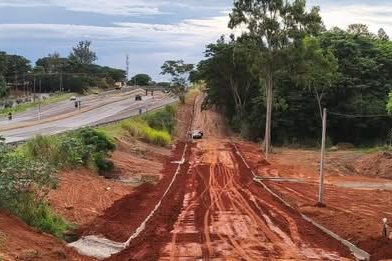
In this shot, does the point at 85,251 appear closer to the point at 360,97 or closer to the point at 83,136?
the point at 83,136

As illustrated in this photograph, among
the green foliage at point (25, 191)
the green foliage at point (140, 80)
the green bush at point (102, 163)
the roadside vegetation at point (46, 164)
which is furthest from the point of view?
the green foliage at point (140, 80)

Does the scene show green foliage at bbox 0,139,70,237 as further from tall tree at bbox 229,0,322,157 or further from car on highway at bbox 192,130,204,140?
car on highway at bbox 192,130,204,140

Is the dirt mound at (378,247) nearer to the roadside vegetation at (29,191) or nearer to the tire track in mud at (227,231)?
the tire track in mud at (227,231)

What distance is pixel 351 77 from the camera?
67.9m

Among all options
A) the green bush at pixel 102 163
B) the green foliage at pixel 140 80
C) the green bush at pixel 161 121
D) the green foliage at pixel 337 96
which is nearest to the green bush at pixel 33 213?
the green bush at pixel 102 163

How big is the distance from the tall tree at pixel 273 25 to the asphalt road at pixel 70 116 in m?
21.2

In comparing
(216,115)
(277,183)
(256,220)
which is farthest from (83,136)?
(216,115)

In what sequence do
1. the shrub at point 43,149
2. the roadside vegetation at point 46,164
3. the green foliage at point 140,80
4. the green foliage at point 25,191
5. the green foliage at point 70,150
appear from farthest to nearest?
the green foliage at point 140,80
the green foliage at point 70,150
the shrub at point 43,149
the roadside vegetation at point 46,164
the green foliage at point 25,191

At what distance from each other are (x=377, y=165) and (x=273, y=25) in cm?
1662

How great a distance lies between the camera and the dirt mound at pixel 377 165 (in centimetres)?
4494

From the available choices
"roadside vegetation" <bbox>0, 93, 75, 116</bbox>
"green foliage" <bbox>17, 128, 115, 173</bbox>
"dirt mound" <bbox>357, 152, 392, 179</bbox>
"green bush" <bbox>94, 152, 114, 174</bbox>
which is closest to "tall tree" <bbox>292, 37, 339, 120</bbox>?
"dirt mound" <bbox>357, 152, 392, 179</bbox>

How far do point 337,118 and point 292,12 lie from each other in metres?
18.2

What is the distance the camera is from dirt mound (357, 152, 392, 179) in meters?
44.9

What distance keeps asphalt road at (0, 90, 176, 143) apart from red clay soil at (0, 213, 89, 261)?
3877cm
